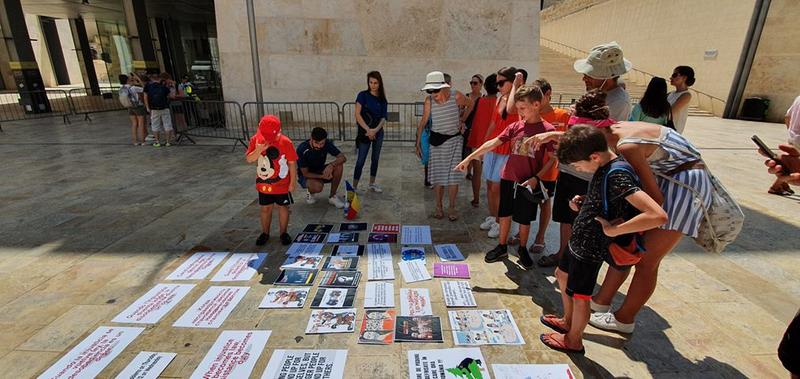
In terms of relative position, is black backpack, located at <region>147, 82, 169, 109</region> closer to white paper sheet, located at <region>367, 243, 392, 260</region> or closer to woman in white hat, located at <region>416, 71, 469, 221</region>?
woman in white hat, located at <region>416, 71, 469, 221</region>

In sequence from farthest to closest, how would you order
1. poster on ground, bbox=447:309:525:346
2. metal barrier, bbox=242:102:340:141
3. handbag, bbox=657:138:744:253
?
1. metal barrier, bbox=242:102:340:141
2. poster on ground, bbox=447:309:525:346
3. handbag, bbox=657:138:744:253

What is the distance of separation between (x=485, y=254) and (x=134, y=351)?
10.8 feet

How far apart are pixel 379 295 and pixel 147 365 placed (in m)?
1.76

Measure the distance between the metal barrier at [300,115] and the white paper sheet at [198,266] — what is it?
25.0 feet

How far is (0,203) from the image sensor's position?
5.59 metres

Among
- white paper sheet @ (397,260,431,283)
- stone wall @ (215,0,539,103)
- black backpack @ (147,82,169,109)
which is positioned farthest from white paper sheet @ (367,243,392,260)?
stone wall @ (215,0,539,103)

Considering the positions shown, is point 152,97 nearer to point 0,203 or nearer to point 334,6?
point 0,203

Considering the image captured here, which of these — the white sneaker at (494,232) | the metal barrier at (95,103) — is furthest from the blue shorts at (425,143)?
the metal barrier at (95,103)

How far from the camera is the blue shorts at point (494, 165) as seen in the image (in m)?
4.06

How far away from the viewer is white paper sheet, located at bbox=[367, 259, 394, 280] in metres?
3.58

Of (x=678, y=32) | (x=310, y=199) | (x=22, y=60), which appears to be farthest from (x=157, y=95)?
(x=678, y=32)

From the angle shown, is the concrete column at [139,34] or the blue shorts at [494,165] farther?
the concrete column at [139,34]

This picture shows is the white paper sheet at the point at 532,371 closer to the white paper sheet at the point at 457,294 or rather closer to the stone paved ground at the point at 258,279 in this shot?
the stone paved ground at the point at 258,279

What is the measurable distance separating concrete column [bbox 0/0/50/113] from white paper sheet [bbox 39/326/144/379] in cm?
1780
